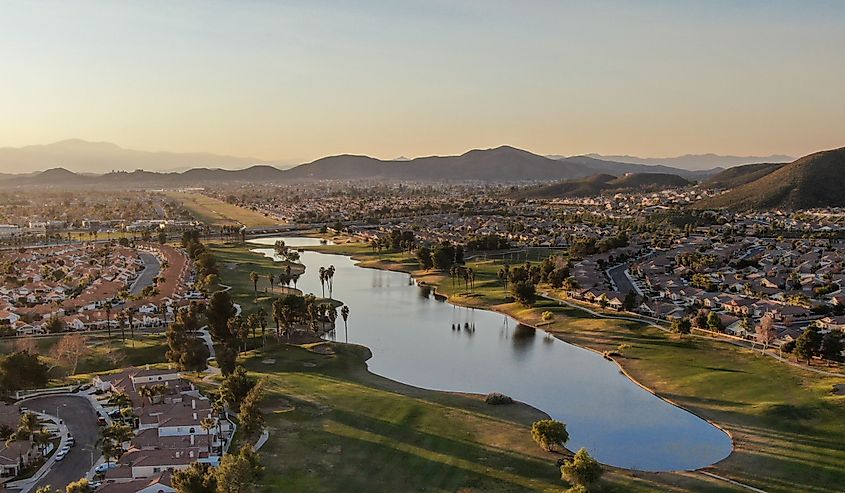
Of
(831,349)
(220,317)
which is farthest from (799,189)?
(220,317)

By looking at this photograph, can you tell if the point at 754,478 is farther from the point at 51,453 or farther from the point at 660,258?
the point at 660,258

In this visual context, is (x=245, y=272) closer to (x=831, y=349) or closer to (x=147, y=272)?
(x=147, y=272)

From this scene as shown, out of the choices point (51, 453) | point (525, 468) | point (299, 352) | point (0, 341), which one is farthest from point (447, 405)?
point (0, 341)

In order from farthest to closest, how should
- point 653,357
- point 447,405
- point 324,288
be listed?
point 324,288 → point 653,357 → point 447,405

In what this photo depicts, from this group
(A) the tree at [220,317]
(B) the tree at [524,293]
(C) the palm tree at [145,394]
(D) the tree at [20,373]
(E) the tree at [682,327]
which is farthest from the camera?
(B) the tree at [524,293]

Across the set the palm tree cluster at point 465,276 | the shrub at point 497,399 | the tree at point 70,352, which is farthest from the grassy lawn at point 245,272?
the shrub at point 497,399

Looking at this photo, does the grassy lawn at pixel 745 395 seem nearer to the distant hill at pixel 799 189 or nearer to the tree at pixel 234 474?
the tree at pixel 234 474

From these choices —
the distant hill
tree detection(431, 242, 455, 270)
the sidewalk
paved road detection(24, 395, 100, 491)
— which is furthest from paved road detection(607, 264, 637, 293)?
the distant hill
